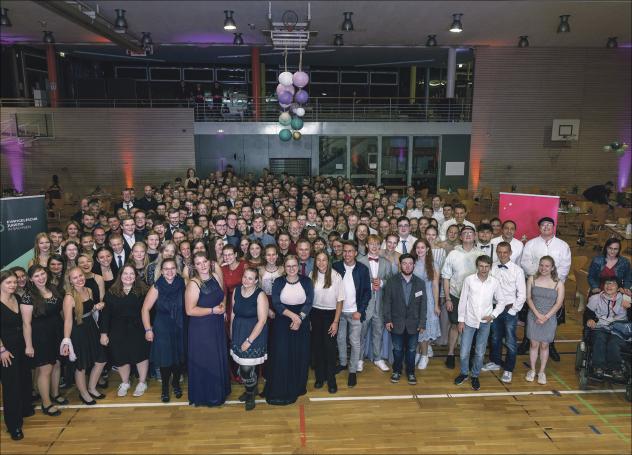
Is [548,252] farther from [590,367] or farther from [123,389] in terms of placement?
[123,389]

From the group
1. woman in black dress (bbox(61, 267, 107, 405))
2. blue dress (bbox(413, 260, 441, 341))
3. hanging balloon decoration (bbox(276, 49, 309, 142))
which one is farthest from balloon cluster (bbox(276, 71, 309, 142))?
woman in black dress (bbox(61, 267, 107, 405))

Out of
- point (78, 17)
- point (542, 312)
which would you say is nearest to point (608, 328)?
point (542, 312)

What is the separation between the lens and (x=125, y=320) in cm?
481

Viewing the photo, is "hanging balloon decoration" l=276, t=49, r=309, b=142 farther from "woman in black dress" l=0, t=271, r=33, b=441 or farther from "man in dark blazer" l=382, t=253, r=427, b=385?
"woman in black dress" l=0, t=271, r=33, b=441

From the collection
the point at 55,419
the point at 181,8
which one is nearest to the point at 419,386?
the point at 55,419

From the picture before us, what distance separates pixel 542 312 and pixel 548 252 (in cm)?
97

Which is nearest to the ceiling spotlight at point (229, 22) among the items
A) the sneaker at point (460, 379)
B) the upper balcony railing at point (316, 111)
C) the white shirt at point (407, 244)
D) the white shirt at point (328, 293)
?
the upper balcony railing at point (316, 111)

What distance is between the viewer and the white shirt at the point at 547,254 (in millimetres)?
5848

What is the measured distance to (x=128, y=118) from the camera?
16.3 m

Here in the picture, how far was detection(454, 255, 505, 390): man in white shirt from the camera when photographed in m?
5.09

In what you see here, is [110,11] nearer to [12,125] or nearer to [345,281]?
[12,125]

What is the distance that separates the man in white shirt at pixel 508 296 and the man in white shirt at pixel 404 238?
1.11 metres

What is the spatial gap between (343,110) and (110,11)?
9.21m

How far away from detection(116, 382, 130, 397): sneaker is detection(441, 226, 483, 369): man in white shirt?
12.3 ft
